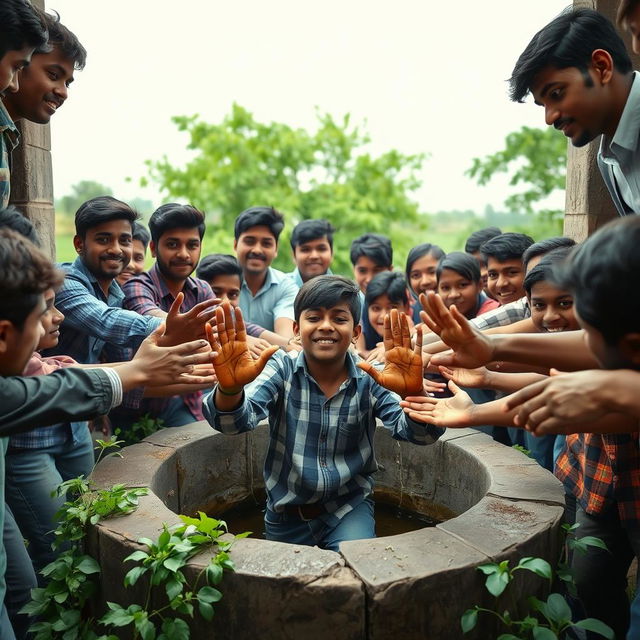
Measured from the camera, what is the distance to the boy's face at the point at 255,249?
4855mm

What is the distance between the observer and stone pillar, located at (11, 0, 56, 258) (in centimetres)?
367

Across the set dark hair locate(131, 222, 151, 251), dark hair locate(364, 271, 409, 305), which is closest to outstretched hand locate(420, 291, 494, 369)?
dark hair locate(364, 271, 409, 305)

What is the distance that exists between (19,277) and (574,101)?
6.98ft

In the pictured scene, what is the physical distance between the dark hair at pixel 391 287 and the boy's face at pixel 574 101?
1814 millimetres

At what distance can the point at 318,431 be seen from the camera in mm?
2797

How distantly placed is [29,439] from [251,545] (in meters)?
1.13

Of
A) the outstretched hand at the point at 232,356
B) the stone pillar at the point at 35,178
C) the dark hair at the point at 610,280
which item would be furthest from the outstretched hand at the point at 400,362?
the stone pillar at the point at 35,178

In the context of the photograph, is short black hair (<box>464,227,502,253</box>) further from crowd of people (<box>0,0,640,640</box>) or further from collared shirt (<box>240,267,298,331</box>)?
crowd of people (<box>0,0,640,640</box>)

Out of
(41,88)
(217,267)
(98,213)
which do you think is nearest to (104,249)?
(98,213)

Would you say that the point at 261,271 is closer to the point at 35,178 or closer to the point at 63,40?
the point at 35,178

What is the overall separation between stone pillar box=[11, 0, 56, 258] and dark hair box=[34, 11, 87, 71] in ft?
2.19

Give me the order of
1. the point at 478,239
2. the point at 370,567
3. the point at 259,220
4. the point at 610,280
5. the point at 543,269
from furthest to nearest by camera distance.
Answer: the point at 478,239 < the point at 259,220 < the point at 543,269 < the point at 370,567 < the point at 610,280

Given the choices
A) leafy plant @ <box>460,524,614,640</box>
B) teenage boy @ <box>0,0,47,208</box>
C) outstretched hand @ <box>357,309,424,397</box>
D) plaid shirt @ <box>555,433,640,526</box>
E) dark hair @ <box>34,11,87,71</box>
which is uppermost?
dark hair @ <box>34,11,87,71</box>

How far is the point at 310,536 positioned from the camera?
2.83 metres
